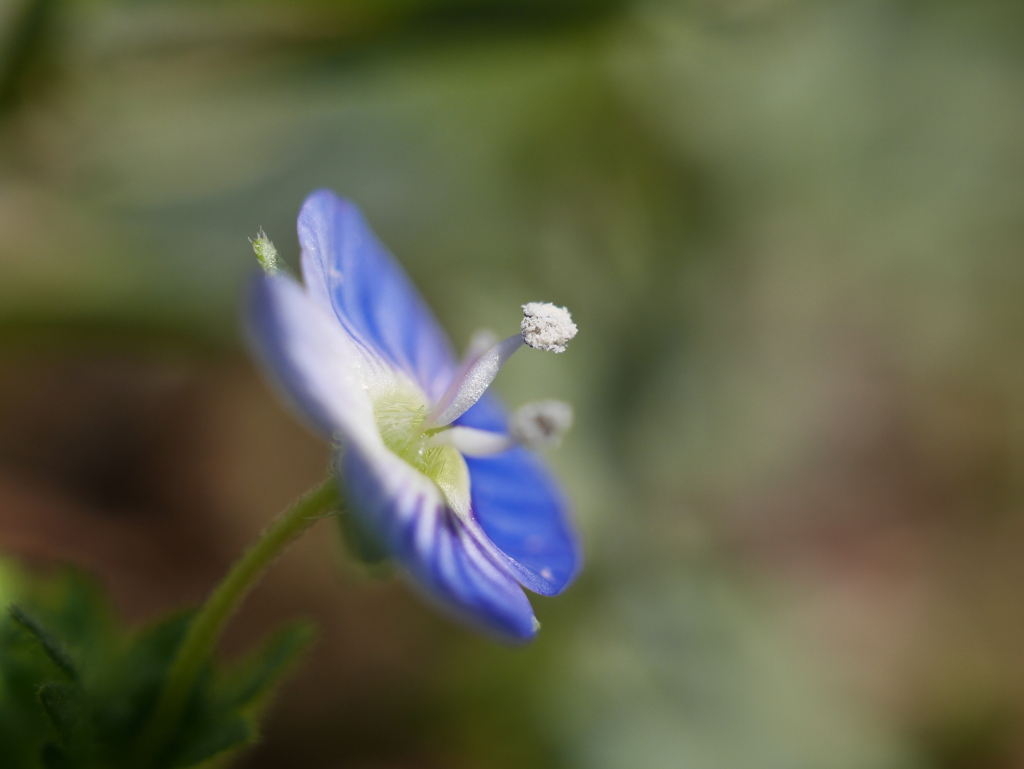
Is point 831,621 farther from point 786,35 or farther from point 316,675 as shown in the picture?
point 786,35

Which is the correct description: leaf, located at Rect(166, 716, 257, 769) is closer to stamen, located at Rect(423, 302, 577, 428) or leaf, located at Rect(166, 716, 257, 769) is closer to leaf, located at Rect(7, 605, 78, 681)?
leaf, located at Rect(7, 605, 78, 681)

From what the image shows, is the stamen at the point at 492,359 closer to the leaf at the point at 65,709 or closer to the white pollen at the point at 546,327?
the white pollen at the point at 546,327

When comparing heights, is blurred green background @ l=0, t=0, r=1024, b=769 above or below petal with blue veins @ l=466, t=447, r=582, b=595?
above

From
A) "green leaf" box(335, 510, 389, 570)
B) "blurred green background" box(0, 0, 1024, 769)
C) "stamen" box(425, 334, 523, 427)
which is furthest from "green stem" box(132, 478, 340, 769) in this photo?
"blurred green background" box(0, 0, 1024, 769)

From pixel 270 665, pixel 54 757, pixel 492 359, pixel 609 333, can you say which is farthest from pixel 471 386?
pixel 609 333

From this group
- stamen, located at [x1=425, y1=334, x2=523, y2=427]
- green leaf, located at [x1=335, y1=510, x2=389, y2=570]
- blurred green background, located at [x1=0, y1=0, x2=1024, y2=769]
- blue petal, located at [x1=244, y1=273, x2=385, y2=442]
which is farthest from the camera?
blurred green background, located at [x1=0, y1=0, x2=1024, y2=769]

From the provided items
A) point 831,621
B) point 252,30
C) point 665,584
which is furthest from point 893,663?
point 252,30
